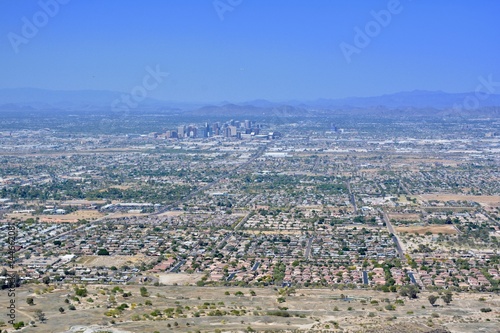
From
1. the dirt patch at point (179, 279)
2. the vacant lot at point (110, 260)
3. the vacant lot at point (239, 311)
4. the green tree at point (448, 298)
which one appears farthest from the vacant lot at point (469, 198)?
Result: the dirt patch at point (179, 279)

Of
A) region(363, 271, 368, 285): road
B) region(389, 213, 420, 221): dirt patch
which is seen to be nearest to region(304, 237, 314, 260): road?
region(363, 271, 368, 285): road

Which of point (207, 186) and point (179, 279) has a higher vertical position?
point (179, 279)

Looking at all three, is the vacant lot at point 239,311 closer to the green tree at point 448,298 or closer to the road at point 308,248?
the green tree at point 448,298

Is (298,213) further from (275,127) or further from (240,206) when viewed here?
(275,127)

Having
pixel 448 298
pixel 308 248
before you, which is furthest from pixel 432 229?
pixel 448 298

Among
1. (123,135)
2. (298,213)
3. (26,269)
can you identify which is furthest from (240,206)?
(123,135)

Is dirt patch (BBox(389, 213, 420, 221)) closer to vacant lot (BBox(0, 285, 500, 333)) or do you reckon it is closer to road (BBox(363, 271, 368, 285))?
road (BBox(363, 271, 368, 285))

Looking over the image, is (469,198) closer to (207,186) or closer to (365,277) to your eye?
(207,186)

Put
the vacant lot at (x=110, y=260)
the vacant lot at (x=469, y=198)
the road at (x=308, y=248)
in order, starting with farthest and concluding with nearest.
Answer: the vacant lot at (x=469, y=198) < the road at (x=308, y=248) < the vacant lot at (x=110, y=260)

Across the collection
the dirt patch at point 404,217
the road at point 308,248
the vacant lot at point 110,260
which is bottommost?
the vacant lot at point 110,260

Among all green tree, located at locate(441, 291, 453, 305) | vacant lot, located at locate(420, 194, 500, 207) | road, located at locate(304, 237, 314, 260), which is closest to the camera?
green tree, located at locate(441, 291, 453, 305)

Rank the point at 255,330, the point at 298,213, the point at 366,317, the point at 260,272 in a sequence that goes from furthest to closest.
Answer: the point at 298,213 < the point at 260,272 < the point at 366,317 < the point at 255,330
